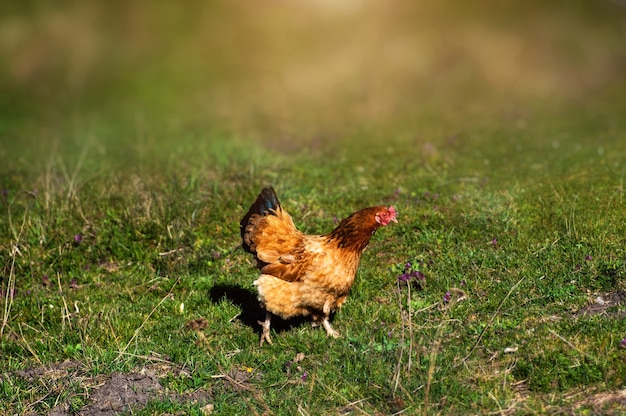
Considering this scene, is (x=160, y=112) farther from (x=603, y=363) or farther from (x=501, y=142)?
(x=603, y=363)

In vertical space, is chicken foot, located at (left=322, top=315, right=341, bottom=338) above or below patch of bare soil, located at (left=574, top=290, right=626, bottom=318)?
below

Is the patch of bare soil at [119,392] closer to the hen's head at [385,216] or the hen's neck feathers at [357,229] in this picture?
the hen's neck feathers at [357,229]

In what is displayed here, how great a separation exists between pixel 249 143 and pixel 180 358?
26.2ft

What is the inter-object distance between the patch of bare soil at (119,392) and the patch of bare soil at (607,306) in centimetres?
326

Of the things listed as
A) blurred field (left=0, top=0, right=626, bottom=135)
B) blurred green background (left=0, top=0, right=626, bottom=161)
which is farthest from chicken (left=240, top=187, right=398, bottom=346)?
blurred field (left=0, top=0, right=626, bottom=135)

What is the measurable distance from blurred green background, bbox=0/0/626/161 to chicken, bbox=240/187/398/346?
768cm

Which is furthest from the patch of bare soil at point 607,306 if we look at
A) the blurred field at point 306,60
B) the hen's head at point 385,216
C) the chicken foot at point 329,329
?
the blurred field at point 306,60

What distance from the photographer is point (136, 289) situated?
8570 millimetres

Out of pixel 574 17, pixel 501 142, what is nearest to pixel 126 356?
pixel 501 142

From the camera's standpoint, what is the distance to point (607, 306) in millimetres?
6965

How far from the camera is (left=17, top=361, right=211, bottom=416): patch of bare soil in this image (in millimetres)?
6277

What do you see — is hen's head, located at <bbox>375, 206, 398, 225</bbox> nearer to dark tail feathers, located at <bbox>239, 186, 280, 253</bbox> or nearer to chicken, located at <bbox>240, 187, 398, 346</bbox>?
chicken, located at <bbox>240, 187, 398, 346</bbox>

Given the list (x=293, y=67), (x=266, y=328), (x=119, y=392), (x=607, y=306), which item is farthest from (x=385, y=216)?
(x=293, y=67)

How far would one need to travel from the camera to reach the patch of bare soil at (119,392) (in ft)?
20.6
